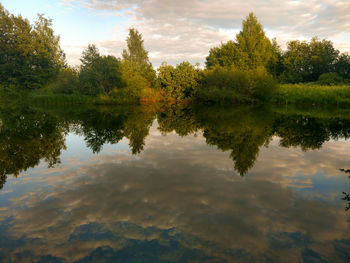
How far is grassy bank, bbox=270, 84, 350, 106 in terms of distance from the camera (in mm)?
33781

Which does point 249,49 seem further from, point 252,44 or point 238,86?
point 238,86

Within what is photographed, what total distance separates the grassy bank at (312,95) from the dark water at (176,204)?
2926 centimetres

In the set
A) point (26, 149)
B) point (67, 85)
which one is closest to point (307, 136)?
point (26, 149)

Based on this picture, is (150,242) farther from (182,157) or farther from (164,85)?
(164,85)

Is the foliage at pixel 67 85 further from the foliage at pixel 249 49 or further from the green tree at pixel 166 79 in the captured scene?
the foliage at pixel 249 49

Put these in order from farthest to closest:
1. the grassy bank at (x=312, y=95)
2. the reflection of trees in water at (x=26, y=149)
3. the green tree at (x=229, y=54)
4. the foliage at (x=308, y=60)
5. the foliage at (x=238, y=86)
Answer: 1. the green tree at (x=229, y=54)
2. the foliage at (x=308, y=60)
3. the foliage at (x=238, y=86)
4. the grassy bank at (x=312, y=95)
5. the reflection of trees in water at (x=26, y=149)

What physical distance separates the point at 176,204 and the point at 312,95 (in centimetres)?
3790

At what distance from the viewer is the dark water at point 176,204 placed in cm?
352

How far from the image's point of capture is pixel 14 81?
181 feet

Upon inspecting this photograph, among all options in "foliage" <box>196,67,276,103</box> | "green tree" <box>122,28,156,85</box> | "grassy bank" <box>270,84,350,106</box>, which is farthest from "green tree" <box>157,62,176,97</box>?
"green tree" <box>122,28,156,85</box>

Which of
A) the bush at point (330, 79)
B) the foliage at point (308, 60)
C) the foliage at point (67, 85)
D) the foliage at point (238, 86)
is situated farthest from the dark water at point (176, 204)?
the foliage at point (308, 60)

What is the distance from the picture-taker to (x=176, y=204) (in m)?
4.97

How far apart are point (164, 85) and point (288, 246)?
4208 centimetres

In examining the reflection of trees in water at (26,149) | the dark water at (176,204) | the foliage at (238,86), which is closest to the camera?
the dark water at (176,204)
